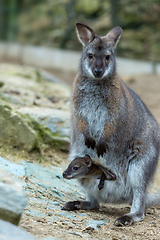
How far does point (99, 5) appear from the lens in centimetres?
1527

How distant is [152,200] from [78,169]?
45.7 inches

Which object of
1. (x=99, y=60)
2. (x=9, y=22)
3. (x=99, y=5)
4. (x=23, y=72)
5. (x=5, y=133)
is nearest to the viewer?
(x=99, y=60)

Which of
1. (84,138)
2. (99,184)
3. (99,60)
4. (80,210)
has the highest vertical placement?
(99,60)

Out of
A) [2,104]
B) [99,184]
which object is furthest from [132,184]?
[2,104]

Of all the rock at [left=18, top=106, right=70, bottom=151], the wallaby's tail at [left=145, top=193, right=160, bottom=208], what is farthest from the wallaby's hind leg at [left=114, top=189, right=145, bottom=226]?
the rock at [left=18, top=106, right=70, bottom=151]

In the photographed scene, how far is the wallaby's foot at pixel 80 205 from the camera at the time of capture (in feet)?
15.4

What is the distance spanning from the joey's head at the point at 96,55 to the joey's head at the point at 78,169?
0.96m

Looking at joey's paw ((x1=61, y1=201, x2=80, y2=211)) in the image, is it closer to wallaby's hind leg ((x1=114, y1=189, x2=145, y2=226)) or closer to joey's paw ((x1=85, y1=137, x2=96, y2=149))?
wallaby's hind leg ((x1=114, y1=189, x2=145, y2=226))

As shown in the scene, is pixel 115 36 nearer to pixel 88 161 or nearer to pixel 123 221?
pixel 88 161

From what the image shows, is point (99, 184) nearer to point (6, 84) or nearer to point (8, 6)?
point (6, 84)

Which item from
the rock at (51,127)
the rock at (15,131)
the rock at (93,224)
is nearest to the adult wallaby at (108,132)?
the rock at (93,224)

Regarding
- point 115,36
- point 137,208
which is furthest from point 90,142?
point 115,36

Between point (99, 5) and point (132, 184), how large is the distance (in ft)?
37.3

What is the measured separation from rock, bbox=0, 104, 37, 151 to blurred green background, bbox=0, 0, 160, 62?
8622 millimetres
